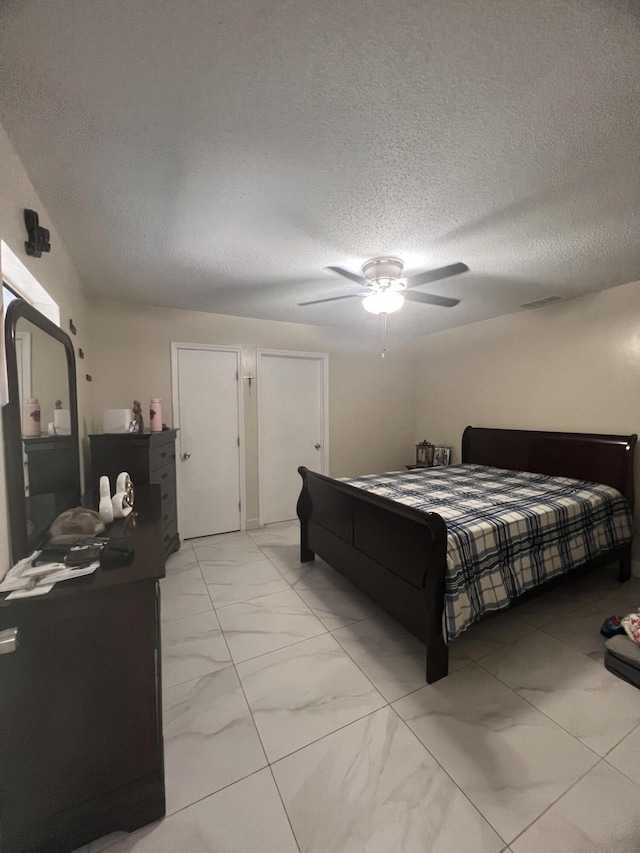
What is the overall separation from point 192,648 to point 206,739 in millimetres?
619

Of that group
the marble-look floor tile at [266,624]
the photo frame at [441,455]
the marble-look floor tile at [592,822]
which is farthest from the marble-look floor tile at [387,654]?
the photo frame at [441,455]

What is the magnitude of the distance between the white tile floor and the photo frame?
219 cm

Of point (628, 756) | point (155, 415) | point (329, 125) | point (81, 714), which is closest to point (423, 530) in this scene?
point (628, 756)

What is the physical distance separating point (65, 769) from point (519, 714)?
181 centimetres

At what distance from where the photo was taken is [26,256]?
143 centimetres

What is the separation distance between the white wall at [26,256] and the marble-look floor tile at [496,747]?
71.6 inches

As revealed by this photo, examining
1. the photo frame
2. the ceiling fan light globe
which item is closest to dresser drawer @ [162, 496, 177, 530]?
the ceiling fan light globe

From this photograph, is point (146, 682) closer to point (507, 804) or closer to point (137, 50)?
point (507, 804)

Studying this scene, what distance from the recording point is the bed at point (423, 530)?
1720 millimetres

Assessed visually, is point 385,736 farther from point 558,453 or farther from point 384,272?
point 558,453

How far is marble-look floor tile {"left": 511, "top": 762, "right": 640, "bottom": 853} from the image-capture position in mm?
1079

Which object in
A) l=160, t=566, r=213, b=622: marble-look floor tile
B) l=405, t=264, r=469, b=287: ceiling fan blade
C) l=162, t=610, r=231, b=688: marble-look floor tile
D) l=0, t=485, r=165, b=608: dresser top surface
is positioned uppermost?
l=405, t=264, r=469, b=287: ceiling fan blade

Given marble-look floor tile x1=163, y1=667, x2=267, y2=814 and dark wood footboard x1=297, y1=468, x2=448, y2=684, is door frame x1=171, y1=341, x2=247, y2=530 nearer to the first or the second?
dark wood footboard x1=297, y1=468, x2=448, y2=684

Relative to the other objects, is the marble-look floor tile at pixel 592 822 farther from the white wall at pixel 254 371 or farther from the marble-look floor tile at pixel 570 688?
the white wall at pixel 254 371
